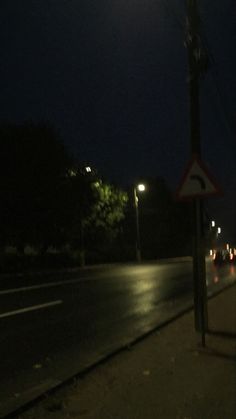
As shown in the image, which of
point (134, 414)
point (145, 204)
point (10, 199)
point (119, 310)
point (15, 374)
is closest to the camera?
point (134, 414)

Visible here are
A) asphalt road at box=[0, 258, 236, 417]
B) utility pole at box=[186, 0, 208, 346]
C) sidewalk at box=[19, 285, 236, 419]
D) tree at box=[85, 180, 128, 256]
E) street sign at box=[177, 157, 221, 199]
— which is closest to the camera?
sidewalk at box=[19, 285, 236, 419]

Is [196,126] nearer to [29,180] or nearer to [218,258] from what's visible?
[29,180]

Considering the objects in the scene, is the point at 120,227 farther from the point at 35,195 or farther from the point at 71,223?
the point at 35,195

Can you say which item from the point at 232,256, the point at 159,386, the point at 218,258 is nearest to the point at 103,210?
the point at 218,258

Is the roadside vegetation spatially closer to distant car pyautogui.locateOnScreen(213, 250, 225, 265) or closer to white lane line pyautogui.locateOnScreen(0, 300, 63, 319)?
distant car pyautogui.locateOnScreen(213, 250, 225, 265)

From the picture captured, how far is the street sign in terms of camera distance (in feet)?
35.1

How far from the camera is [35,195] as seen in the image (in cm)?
3959

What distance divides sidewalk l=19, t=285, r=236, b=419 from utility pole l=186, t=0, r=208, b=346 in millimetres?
677

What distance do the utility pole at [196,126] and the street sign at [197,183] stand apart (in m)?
0.83

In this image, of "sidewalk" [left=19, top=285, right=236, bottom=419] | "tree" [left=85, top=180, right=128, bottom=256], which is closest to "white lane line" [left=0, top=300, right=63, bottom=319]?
"sidewalk" [left=19, top=285, right=236, bottom=419]

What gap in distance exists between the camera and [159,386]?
26.6 ft

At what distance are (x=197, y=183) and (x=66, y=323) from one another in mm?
5065

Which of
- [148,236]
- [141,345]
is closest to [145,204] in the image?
[148,236]

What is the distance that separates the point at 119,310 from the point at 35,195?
23.3m
